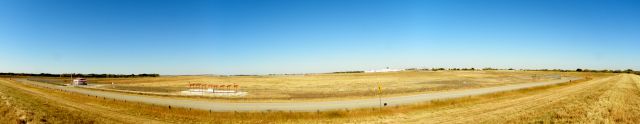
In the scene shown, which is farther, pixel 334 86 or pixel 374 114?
pixel 334 86

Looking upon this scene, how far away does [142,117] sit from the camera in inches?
1235

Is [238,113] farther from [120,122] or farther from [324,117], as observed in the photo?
[120,122]

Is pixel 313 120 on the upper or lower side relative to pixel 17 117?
lower

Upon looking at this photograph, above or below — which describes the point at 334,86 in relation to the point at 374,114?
above

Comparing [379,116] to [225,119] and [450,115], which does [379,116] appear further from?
[225,119]

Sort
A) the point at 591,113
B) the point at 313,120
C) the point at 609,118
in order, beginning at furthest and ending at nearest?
the point at 313,120 → the point at 591,113 → the point at 609,118

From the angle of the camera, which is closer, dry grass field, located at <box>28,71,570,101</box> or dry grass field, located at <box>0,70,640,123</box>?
dry grass field, located at <box>0,70,640,123</box>

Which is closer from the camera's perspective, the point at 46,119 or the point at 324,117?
the point at 46,119

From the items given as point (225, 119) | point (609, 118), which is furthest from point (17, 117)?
point (609, 118)

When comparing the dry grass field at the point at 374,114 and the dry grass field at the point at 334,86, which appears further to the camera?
the dry grass field at the point at 334,86

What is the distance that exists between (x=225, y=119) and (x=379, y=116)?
13097 millimetres

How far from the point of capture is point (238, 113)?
3794 cm

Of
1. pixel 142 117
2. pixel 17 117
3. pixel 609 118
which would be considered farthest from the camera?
pixel 142 117

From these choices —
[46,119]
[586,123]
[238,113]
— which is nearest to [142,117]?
[238,113]
